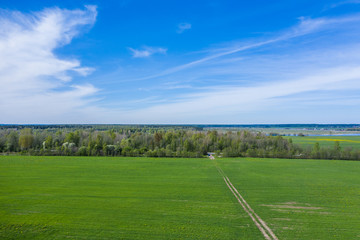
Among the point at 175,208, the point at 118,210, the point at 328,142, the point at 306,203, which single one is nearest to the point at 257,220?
the point at 175,208

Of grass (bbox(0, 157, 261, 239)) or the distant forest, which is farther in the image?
the distant forest

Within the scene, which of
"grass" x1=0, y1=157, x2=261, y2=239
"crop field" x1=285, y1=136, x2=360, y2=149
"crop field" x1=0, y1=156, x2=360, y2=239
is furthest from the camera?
"crop field" x1=285, y1=136, x2=360, y2=149

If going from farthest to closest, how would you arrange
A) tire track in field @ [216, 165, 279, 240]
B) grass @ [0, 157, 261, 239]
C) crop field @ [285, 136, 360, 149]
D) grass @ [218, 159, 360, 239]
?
crop field @ [285, 136, 360, 149], grass @ [218, 159, 360, 239], grass @ [0, 157, 261, 239], tire track in field @ [216, 165, 279, 240]

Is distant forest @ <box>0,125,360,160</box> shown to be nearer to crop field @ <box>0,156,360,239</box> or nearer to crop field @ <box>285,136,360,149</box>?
crop field @ <box>285,136,360,149</box>

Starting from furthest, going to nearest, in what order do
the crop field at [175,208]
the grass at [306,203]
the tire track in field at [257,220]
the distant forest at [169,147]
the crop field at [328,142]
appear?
the crop field at [328,142], the distant forest at [169,147], the grass at [306,203], the crop field at [175,208], the tire track in field at [257,220]

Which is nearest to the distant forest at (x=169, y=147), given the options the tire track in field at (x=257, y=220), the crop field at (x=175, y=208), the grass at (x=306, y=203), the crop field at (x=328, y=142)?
the crop field at (x=328, y=142)

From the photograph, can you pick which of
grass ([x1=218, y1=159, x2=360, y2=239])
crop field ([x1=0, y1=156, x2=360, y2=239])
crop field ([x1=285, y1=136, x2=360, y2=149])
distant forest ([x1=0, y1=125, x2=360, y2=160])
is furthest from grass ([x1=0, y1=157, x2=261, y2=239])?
crop field ([x1=285, y1=136, x2=360, y2=149])

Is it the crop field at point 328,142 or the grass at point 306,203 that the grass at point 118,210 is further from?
the crop field at point 328,142

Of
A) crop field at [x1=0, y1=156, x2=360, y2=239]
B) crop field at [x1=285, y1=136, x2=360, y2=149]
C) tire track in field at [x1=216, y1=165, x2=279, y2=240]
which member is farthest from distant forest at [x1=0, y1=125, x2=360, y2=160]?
tire track in field at [x1=216, y1=165, x2=279, y2=240]

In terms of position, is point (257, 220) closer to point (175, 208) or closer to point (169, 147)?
point (175, 208)
